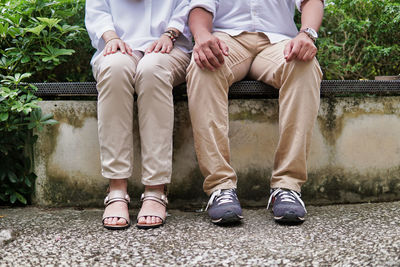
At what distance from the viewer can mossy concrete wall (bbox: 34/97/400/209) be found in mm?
2387

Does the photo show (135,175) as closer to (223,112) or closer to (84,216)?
(84,216)

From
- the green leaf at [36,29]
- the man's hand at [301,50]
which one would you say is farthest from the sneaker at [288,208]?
the green leaf at [36,29]

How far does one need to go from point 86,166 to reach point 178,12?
1.03m

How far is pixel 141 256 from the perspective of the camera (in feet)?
5.53

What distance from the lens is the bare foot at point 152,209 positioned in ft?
6.61

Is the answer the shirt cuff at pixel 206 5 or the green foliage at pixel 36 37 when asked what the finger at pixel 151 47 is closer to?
the shirt cuff at pixel 206 5

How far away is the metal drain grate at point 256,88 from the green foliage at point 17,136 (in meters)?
0.11

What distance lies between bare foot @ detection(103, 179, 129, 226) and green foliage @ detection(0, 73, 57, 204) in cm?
49

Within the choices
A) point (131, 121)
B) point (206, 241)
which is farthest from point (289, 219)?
point (131, 121)

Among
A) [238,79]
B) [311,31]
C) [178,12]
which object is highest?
[178,12]

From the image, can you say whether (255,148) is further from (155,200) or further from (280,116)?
(155,200)

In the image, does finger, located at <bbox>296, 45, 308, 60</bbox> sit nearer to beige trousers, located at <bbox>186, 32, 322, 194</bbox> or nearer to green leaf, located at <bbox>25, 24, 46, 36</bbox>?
beige trousers, located at <bbox>186, 32, 322, 194</bbox>

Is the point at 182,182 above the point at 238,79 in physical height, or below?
below

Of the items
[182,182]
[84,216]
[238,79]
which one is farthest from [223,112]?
[84,216]
